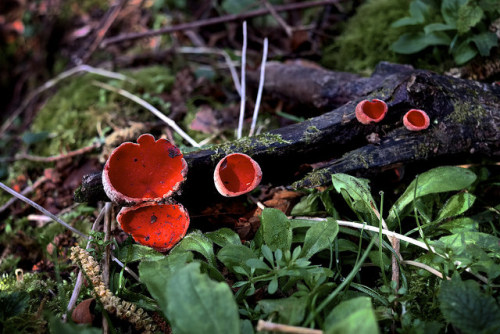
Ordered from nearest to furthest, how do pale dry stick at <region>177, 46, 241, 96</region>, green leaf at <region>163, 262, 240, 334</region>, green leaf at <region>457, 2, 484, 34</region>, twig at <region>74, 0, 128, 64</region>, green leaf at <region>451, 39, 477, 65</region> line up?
green leaf at <region>163, 262, 240, 334</region> → green leaf at <region>457, 2, 484, 34</region> → green leaf at <region>451, 39, 477, 65</region> → pale dry stick at <region>177, 46, 241, 96</region> → twig at <region>74, 0, 128, 64</region>

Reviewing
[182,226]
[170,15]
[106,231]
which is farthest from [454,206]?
[170,15]

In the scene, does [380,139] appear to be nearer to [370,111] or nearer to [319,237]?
[370,111]

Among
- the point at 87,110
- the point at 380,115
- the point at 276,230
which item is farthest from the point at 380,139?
the point at 87,110

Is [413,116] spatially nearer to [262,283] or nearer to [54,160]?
[262,283]

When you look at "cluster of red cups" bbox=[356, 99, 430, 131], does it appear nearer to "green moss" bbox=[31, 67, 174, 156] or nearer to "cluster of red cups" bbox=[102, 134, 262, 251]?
"cluster of red cups" bbox=[102, 134, 262, 251]

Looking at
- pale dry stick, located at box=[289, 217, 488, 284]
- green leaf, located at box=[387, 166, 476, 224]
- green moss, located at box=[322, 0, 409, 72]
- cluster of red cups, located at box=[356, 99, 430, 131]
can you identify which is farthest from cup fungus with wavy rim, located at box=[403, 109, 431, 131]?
green moss, located at box=[322, 0, 409, 72]
